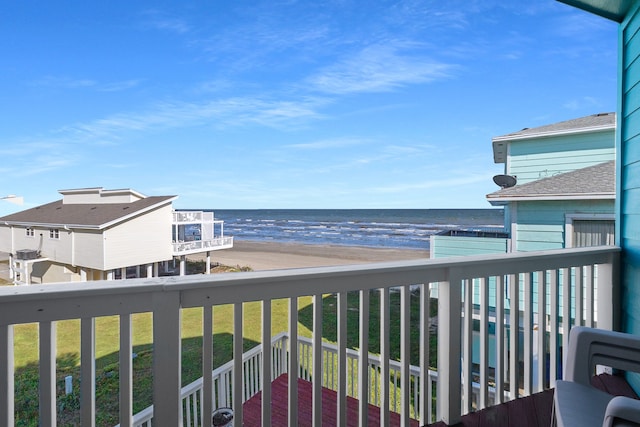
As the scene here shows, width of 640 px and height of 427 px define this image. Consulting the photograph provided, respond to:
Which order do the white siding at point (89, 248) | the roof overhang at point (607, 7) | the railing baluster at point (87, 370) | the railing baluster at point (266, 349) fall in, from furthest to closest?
the white siding at point (89, 248)
the roof overhang at point (607, 7)
the railing baluster at point (266, 349)
the railing baluster at point (87, 370)

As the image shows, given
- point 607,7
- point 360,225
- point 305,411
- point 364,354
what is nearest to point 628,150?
point 607,7

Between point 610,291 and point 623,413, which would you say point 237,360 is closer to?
point 623,413

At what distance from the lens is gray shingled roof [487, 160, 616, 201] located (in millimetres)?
4045

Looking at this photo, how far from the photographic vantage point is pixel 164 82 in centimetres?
814

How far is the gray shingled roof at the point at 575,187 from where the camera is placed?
405 centimetres

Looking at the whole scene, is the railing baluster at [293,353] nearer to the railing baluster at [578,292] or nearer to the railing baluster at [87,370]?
the railing baluster at [87,370]

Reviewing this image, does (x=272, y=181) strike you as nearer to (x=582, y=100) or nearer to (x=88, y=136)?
(x=88, y=136)

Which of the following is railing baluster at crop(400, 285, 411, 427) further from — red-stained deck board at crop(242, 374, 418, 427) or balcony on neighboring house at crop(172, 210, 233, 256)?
balcony on neighboring house at crop(172, 210, 233, 256)

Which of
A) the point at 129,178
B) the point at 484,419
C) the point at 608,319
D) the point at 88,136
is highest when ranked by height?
the point at 88,136

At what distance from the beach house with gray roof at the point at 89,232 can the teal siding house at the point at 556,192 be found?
628 cm

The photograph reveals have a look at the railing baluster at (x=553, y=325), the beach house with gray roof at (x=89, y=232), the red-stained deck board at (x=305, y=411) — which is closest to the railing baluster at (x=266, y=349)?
the red-stained deck board at (x=305, y=411)

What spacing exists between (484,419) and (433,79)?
303 inches

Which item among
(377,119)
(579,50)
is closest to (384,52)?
(579,50)

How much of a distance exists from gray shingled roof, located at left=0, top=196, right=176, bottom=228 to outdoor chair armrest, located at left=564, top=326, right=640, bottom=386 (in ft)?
25.9
